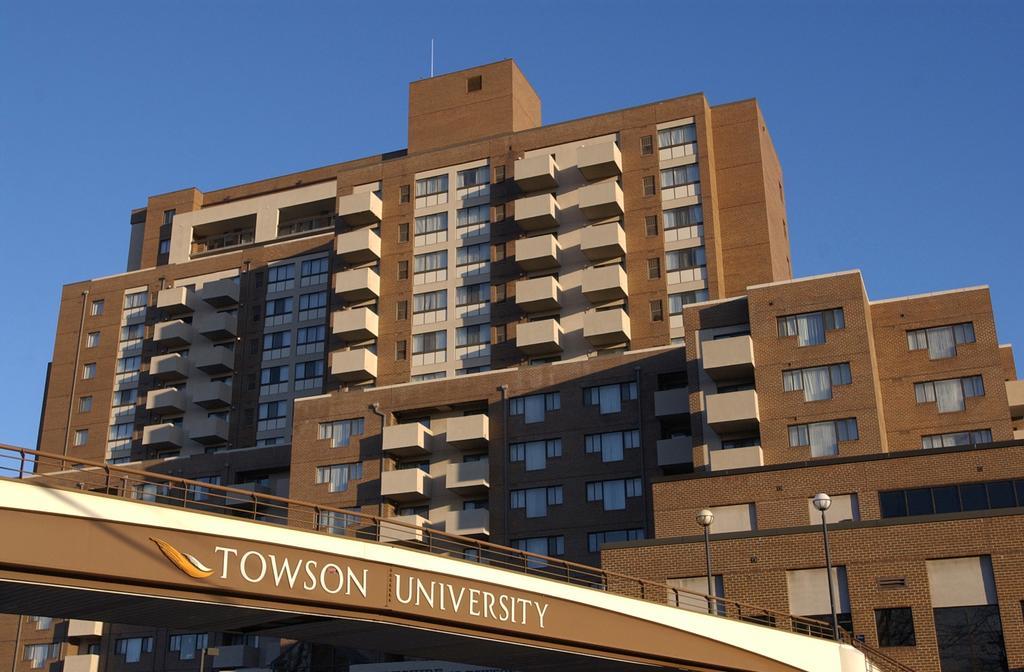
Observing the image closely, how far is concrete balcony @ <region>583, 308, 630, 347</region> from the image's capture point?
8244 centimetres

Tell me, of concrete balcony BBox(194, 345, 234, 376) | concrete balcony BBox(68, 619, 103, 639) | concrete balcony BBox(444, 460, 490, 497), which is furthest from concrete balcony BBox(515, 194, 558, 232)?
concrete balcony BBox(68, 619, 103, 639)

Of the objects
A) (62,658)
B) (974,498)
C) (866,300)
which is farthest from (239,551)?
(62,658)

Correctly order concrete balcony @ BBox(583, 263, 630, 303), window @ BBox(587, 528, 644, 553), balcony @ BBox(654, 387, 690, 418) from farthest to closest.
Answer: concrete balcony @ BBox(583, 263, 630, 303) < balcony @ BBox(654, 387, 690, 418) < window @ BBox(587, 528, 644, 553)

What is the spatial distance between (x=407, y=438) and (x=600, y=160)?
25155 mm

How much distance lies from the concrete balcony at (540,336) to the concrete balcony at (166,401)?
34.3 m

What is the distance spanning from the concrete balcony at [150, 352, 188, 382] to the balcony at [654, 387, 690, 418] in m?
48.0

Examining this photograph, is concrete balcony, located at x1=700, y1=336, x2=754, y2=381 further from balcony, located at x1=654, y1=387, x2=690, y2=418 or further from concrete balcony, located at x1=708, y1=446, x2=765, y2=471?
balcony, located at x1=654, y1=387, x2=690, y2=418

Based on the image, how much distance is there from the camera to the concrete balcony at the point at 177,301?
104188 mm

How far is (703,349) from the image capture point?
67.5 m

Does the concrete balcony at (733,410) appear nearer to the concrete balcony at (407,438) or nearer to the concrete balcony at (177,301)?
the concrete balcony at (407,438)

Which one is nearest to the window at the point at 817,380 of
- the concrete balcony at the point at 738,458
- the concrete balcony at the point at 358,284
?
the concrete balcony at the point at 738,458

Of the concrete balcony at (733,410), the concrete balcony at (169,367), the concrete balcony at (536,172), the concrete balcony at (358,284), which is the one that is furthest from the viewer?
the concrete balcony at (169,367)

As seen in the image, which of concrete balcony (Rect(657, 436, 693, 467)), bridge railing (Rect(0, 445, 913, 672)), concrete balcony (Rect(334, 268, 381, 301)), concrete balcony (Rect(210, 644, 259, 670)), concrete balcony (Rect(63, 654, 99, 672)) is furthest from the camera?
concrete balcony (Rect(334, 268, 381, 301))

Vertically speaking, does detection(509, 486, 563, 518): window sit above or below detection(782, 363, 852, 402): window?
below
